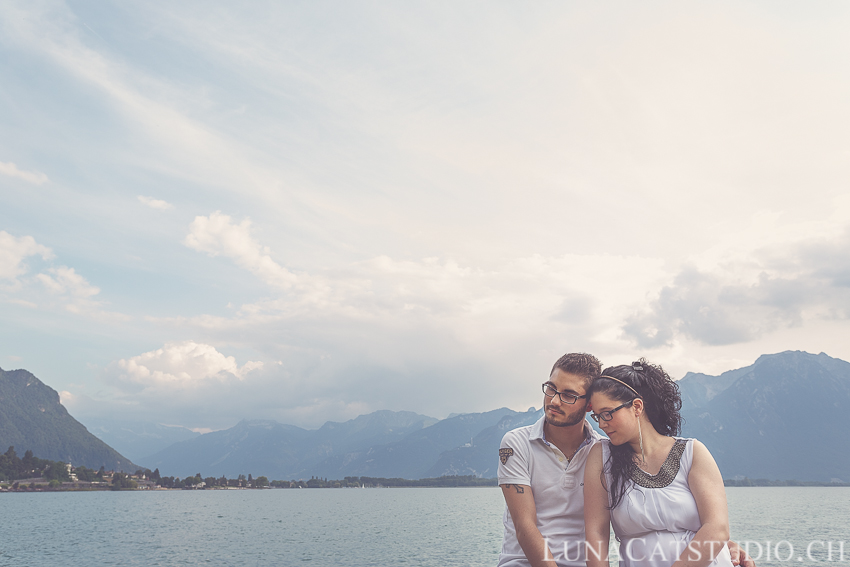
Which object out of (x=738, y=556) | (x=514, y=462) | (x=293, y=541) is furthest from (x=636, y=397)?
(x=293, y=541)

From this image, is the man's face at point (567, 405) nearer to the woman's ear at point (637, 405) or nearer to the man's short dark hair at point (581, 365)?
the man's short dark hair at point (581, 365)

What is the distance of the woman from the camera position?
15.6ft

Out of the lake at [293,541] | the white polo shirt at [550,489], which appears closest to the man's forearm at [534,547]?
the white polo shirt at [550,489]

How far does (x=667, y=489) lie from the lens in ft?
16.1

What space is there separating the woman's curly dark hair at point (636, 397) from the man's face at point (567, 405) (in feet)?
0.41

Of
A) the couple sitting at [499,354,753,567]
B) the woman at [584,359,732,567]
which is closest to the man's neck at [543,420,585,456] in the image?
the couple sitting at [499,354,753,567]

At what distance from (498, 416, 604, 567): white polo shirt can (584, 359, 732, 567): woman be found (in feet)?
0.70

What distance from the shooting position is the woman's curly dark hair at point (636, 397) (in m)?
5.11

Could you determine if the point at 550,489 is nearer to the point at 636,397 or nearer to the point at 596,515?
the point at 596,515

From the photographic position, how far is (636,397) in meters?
5.18

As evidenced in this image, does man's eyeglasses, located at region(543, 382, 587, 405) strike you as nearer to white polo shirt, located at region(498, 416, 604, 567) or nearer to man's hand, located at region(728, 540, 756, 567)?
white polo shirt, located at region(498, 416, 604, 567)

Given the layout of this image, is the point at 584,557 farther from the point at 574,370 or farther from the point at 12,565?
the point at 12,565

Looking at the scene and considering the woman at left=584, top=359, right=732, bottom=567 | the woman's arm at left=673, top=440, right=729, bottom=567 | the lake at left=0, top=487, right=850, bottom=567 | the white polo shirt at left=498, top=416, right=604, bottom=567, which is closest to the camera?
the woman's arm at left=673, top=440, right=729, bottom=567

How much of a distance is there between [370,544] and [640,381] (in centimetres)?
6920
